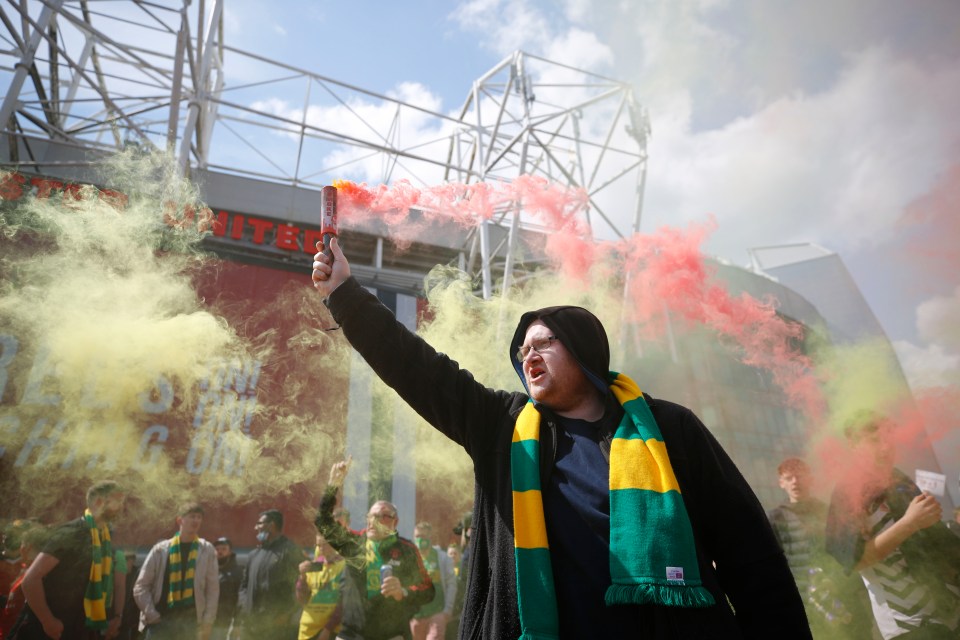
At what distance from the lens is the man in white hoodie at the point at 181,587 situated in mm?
4941

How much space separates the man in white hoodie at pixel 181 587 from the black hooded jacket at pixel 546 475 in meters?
4.69

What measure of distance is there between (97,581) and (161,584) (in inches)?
23.0

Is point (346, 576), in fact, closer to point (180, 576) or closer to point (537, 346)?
point (180, 576)

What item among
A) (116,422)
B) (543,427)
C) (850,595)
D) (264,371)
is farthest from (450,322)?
(543,427)

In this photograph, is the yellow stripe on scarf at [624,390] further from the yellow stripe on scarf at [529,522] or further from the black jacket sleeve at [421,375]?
the yellow stripe on scarf at [529,522]

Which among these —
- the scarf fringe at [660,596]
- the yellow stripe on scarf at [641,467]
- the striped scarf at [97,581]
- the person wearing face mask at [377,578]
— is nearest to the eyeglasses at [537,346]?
the yellow stripe on scarf at [641,467]

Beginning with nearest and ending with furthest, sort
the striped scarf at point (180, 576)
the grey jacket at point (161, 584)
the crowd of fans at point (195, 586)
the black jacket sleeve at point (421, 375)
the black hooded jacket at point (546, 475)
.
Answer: the black hooded jacket at point (546, 475)
the black jacket sleeve at point (421, 375)
the crowd of fans at point (195, 586)
the grey jacket at point (161, 584)
the striped scarf at point (180, 576)

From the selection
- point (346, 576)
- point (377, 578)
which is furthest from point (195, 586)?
point (377, 578)

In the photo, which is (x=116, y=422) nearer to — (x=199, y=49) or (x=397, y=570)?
(x=397, y=570)

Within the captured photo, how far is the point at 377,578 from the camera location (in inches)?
189

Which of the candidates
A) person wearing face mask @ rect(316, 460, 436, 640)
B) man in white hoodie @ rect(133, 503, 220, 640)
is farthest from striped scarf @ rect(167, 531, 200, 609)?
person wearing face mask @ rect(316, 460, 436, 640)

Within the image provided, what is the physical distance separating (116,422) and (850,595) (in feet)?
24.4

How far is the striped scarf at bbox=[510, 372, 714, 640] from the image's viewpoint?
133 cm

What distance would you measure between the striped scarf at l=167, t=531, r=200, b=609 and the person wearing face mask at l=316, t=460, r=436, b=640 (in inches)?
58.3
